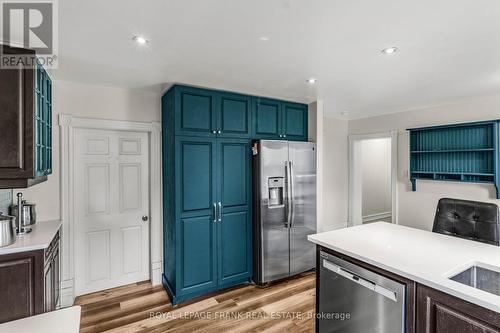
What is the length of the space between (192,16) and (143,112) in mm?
1893

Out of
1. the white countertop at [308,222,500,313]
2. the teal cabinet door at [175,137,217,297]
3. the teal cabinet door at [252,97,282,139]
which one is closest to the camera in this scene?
the white countertop at [308,222,500,313]

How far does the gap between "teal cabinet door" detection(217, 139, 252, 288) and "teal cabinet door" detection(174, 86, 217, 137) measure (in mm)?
255

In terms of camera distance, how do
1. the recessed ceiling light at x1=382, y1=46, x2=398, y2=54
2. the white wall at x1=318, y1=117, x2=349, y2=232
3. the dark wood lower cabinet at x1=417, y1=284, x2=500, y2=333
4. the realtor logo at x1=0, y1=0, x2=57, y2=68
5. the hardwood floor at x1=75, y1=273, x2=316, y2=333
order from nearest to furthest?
1. the dark wood lower cabinet at x1=417, y1=284, x2=500, y2=333
2. the realtor logo at x1=0, y1=0, x2=57, y2=68
3. the recessed ceiling light at x1=382, y1=46, x2=398, y2=54
4. the hardwood floor at x1=75, y1=273, x2=316, y2=333
5. the white wall at x1=318, y1=117, x2=349, y2=232

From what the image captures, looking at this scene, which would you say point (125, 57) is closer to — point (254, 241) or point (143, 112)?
point (143, 112)

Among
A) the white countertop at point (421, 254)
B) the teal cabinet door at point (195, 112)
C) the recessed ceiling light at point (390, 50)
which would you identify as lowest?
the white countertop at point (421, 254)

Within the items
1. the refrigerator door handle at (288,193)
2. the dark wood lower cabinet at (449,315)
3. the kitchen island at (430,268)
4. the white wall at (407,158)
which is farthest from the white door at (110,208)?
the white wall at (407,158)

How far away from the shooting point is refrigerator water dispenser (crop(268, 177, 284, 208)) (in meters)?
3.13

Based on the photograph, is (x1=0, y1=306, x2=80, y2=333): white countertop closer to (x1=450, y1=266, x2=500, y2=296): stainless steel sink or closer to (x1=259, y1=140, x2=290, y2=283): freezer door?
(x1=450, y1=266, x2=500, y2=296): stainless steel sink

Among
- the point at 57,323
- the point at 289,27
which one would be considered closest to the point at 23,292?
the point at 57,323

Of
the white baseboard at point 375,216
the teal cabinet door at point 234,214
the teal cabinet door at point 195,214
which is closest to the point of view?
the teal cabinet door at point 195,214

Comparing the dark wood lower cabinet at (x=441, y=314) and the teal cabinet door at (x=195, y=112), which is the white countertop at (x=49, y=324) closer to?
the dark wood lower cabinet at (x=441, y=314)

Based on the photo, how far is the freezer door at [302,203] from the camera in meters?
3.27

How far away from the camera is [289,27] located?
5.34ft

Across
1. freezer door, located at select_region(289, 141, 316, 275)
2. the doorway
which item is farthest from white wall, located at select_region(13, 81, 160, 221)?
the doorway
